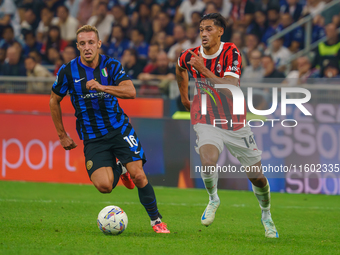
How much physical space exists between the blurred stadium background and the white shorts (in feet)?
12.4

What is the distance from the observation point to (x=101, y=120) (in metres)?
5.84

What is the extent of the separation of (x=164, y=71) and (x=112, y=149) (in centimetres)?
592

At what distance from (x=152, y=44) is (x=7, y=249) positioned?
9.13 meters

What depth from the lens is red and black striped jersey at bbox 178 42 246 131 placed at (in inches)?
230

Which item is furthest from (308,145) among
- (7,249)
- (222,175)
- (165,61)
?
(7,249)

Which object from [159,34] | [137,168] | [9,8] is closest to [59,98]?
[137,168]

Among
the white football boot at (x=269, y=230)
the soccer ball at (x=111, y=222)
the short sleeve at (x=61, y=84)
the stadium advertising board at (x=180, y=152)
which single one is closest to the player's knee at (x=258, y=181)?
the white football boot at (x=269, y=230)

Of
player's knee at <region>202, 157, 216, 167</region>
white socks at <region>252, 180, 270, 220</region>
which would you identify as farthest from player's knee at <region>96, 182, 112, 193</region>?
white socks at <region>252, 180, 270, 220</region>

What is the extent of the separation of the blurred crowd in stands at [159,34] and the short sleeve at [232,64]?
431 centimetres

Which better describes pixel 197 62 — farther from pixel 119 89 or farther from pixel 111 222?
pixel 111 222

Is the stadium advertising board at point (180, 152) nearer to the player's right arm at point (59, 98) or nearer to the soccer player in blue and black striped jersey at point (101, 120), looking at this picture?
the soccer player in blue and black striped jersey at point (101, 120)

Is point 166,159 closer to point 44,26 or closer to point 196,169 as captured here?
point 196,169

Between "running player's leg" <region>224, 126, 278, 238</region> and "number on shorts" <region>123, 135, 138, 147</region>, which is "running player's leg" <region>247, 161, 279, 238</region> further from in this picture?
"number on shorts" <region>123, 135, 138, 147</region>

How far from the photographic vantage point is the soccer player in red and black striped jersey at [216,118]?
5715mm
